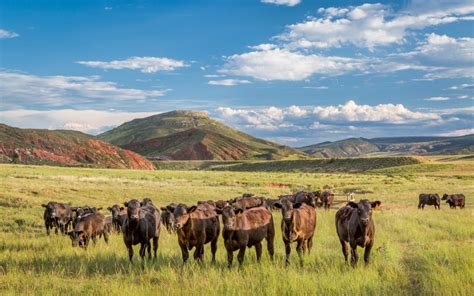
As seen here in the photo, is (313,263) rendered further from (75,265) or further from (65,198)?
(65,198)

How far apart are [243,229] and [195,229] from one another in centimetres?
152

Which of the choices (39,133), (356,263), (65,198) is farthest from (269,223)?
(39,133)

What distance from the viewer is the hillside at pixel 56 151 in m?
115

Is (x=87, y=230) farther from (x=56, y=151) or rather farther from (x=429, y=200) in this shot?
(x=56, y=151)

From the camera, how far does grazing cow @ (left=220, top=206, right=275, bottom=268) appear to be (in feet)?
39.3

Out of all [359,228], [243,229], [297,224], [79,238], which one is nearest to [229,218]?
[243,229]

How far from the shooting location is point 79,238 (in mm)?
16156

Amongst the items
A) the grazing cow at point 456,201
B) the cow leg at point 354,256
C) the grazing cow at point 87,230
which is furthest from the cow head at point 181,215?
the grazing cow at point 456,201

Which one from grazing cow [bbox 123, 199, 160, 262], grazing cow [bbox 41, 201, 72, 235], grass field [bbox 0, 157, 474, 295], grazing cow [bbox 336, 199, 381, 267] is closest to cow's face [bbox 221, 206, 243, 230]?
grass field [bbox 0, 157, 474, 295]

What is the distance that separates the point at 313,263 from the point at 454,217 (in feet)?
47.9

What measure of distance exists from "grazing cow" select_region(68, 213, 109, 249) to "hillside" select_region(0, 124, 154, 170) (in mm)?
102952

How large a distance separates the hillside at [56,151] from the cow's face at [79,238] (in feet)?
339

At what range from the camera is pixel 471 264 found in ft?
37.1

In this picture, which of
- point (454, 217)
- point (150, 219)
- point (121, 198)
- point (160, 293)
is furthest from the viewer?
point (121, 198)
